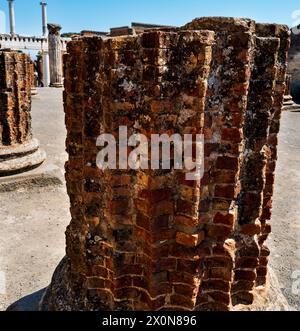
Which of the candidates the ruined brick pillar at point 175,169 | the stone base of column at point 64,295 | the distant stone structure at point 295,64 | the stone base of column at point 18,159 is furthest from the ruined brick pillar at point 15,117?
the distant stone structure at point 295,64

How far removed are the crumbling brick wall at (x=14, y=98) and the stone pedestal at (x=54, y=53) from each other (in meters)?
15.9

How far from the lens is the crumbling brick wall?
5574mm

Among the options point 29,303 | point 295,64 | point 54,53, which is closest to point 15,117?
point 29,303

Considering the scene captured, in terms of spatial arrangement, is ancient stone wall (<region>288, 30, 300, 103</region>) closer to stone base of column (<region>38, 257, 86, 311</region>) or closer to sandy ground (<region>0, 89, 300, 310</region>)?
sandy ground (<region>0, 89, 300, 310</region>)

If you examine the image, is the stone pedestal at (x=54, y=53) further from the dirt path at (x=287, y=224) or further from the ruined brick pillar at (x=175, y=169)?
the ruined brick pillar at (x=175, y=169)

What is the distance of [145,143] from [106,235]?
633mm

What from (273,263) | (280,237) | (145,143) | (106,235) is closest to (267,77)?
(145,143)

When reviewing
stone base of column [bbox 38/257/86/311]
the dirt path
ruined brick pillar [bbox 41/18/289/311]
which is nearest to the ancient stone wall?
the dirt path

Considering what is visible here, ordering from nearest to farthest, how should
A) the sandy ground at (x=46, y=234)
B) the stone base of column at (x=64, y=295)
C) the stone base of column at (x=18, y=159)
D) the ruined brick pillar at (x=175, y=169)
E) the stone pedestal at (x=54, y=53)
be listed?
the ruined brick pillar at (x=175, y=169)
the stone base of column at (x=64, y=295)
the sandy ground at (x=46, y=234)
the stone base of column at (x=18, y=159)
the stone pedestal at (x=54, y=53)

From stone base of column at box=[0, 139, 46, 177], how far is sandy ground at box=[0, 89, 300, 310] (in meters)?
0.34

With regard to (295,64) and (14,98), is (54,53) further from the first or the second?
(14,98)

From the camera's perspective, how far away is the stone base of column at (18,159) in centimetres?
556


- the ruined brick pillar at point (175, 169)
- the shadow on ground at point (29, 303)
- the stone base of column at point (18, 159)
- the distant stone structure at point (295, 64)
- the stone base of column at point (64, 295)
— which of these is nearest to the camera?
the ruined brick pillar at point (175, 169)

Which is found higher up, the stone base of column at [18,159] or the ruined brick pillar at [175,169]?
the ruined brick pillar at [175,169]
